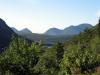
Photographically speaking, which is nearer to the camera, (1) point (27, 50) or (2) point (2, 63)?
(2) point (2, 63)

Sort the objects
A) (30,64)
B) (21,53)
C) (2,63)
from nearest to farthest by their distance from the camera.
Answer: (2,63), (30,64), (21,53)

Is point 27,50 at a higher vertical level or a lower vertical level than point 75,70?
higher

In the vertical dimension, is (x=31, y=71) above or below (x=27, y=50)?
below

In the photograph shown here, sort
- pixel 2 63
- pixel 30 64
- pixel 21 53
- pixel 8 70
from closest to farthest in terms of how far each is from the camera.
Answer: pixel 8 70, pixel 2 63, pixel 30 64, pixel 21 53

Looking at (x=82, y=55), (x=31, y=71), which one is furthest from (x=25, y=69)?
(x=82, y=55)

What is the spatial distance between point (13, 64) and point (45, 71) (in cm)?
694

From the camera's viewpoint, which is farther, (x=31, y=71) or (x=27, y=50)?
(x=27, y=50)

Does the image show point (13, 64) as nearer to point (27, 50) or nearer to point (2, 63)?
point (2, 63)

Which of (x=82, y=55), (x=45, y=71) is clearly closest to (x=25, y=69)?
(x=45, y=71)

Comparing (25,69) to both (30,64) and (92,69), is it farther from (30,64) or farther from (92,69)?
(92,69)

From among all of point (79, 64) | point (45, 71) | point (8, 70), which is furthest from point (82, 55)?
point (8, 70)

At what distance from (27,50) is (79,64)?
11.8 m

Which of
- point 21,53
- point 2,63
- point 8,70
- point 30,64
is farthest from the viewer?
point 21,53

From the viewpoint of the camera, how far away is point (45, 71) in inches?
1790
